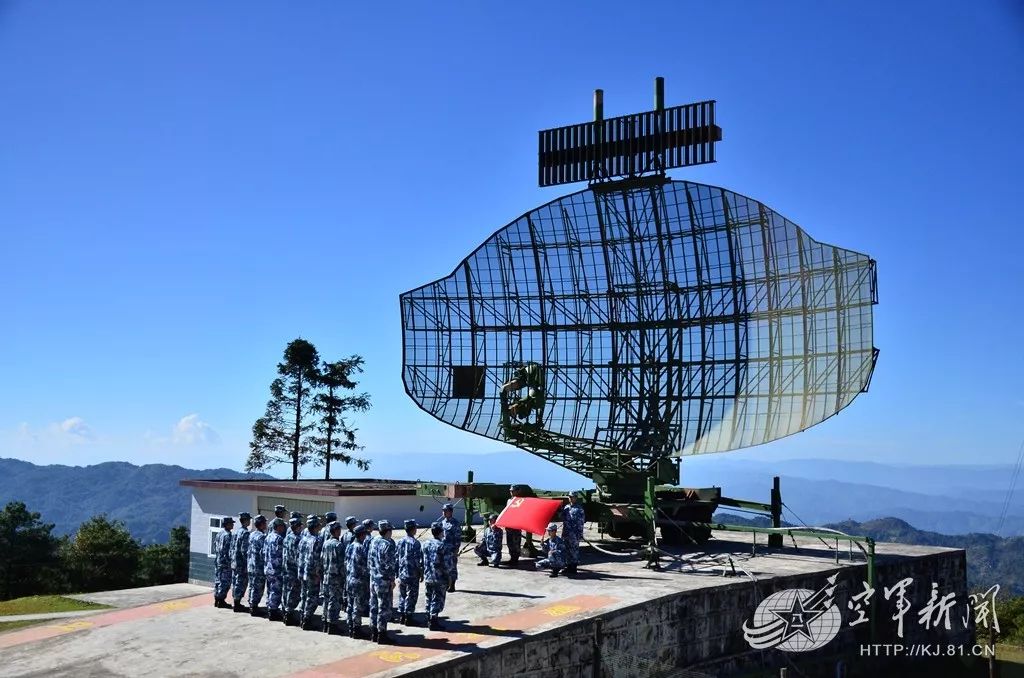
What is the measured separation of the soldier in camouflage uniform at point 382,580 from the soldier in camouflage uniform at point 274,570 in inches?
117

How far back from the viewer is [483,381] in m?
33.6

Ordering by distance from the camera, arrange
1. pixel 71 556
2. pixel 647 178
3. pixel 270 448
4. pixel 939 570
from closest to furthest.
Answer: pixel 939 570 → pixel 647 178 → pixel 71 556 → pixel 270 448

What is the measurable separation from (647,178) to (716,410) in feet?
28.4

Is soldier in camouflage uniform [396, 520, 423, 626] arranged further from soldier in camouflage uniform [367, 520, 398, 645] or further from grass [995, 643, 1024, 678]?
grass [995, 643, 1024, 678]

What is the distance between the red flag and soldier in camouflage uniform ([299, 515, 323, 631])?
6.69m

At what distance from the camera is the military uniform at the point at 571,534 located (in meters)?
22.9

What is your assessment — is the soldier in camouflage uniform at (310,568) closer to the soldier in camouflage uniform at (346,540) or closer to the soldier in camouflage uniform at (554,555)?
the soldier in camouflage uniform at (346,540)

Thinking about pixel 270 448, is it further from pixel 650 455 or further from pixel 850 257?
pixel 850 257

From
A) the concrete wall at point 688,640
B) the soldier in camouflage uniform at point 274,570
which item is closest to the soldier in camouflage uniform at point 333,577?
the soldier in camouflage uniform at point 274,570

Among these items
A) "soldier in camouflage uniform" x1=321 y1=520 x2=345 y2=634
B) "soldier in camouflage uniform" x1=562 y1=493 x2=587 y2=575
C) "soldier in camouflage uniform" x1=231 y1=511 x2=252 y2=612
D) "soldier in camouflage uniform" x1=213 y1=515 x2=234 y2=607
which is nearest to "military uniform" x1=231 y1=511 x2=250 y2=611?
"soldier in camouflage uniform" x1=231 y1=511 x2=252 y2=612

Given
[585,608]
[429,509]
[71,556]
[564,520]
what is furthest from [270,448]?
[585,608]

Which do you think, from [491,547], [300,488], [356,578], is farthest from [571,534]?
[300,488]

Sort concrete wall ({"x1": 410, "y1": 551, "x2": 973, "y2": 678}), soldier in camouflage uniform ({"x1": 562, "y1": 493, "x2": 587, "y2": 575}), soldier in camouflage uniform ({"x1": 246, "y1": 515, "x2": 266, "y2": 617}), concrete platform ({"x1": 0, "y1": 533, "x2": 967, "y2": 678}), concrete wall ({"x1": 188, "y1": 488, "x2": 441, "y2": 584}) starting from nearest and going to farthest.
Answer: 1. concrete platform ({"x1": 0, "y1": 533, "x2": 967, "y2": 678})
2. concrete wall ({"x1": 410, "y1": 551, "x2": 973, "y2": 678})
3. soldier in camouflage uniform ({"x1": 246, "y1": 515, "x2": 266, "y2": 617})
4. soldier in camouflage uniform ({"x1": 562, "y1": 493, "x2": 587, "y2": 575})
5. concrete wall ({"x1": 188, "y1": 488, "x2": 441, "y2": 584})

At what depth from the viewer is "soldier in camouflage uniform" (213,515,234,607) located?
65.6ft
